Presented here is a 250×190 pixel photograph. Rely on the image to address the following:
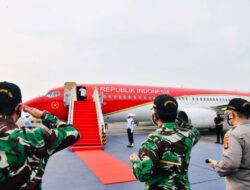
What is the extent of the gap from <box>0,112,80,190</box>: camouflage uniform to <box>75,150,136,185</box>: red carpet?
14.7 ft

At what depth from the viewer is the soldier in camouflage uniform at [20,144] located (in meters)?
1.83

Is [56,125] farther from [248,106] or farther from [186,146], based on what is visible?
[248,106]

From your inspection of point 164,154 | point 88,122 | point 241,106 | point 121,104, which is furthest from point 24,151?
point 121,104

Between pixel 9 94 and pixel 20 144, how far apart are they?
41 cm

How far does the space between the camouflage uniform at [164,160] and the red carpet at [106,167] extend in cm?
410

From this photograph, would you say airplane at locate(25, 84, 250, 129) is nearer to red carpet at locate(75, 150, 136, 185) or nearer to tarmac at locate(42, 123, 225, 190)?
red carpet at locate(75, 150, 136, 185)

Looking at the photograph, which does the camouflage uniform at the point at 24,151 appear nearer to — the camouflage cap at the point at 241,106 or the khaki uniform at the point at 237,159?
the khaki uniform at the point at 237,159

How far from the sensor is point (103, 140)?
12219mm

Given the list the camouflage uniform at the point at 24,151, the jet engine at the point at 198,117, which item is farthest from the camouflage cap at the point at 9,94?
the jet engine at the point at 198,117

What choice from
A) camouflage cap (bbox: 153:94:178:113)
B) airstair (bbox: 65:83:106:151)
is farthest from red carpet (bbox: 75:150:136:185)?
camouflage cap (bbox: 153:94:178:113)

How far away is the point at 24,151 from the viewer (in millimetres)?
1864

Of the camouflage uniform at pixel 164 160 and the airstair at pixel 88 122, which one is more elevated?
the camouflage uniform at pixel 164 160

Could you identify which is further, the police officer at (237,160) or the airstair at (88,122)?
the airstair at (88,122)

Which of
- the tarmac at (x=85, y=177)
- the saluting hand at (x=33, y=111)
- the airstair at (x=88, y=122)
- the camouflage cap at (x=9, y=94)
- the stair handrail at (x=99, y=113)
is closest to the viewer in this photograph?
the camouflage cap at (x=9, y=94)
